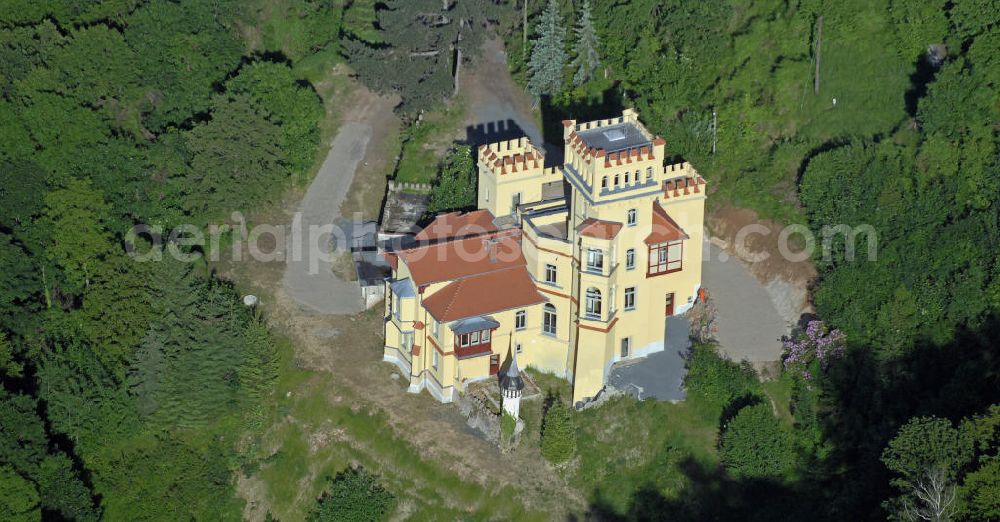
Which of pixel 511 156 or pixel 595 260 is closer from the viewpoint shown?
pixel 595 260

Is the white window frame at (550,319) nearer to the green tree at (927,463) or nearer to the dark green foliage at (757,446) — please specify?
the dark green foliage at (757,446)

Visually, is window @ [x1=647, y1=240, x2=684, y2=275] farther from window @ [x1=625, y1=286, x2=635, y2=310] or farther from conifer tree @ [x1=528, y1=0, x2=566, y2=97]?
conifer tree @ [x1=528, y1=0, x2=566, y2=97]

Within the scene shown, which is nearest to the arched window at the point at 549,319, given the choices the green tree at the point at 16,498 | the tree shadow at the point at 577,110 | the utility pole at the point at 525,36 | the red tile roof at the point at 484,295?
the red tile roof at the point at 484,295

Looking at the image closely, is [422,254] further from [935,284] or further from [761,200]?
[935,284]

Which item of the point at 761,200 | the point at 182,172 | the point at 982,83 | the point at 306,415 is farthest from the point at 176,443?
the point at 982,83

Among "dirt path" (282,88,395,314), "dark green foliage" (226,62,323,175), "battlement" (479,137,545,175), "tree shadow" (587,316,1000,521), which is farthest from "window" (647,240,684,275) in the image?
"dark green foliage" (226,62,323,175)

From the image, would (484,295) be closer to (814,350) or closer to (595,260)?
(595,260)

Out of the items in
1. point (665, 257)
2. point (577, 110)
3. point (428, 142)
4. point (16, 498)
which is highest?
point (577, 110)

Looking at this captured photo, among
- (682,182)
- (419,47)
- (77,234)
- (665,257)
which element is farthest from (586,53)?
(77,234)
